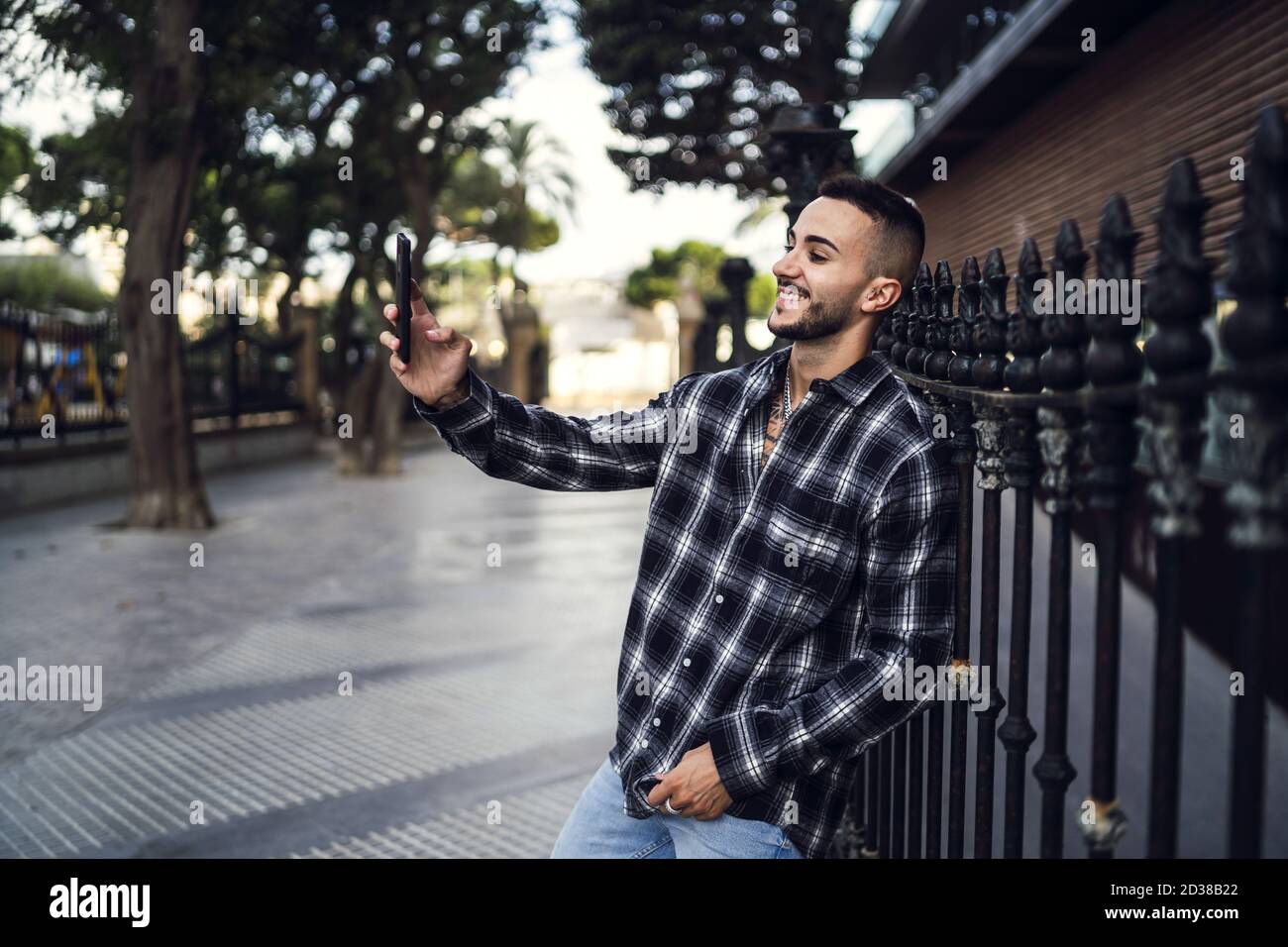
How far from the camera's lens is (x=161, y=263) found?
11.6m

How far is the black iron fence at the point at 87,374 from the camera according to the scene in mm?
14414

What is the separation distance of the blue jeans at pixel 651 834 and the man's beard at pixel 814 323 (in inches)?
36.6

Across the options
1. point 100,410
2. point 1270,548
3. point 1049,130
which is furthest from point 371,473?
point 1270,548

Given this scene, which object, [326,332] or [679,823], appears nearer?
[679,823]

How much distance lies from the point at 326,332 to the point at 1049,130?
2453 cm

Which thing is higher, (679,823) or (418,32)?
(418,32)

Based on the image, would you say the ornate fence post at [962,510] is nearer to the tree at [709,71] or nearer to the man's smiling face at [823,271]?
the man's smiling face at [823,271]

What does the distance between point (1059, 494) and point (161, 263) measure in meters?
11.4

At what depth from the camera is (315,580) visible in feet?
30.9

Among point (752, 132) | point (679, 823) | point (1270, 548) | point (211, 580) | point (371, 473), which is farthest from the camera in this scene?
point (752, 132)

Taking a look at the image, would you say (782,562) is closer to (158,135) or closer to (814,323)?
(814,323)

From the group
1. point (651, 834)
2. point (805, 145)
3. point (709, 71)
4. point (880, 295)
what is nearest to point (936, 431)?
point (880, 295)

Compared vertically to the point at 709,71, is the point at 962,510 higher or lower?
lower
